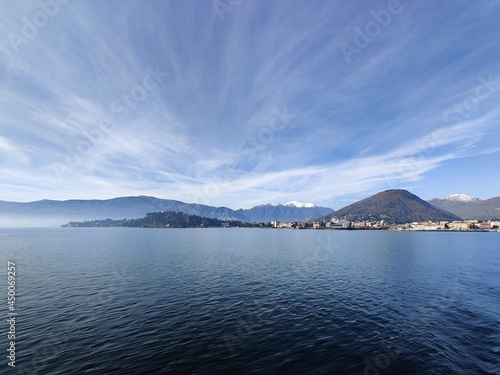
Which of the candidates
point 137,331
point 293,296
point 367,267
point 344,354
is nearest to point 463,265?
point 367,267

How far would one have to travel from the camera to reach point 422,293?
149 feet

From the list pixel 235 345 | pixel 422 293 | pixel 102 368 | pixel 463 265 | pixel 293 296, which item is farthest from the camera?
pixel 463 265

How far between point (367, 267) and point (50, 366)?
74.5 m

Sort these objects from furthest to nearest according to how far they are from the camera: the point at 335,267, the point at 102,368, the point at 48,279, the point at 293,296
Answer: the point at 335,267 → the point at 48,279 → the point at 293,296 → the point at 102,368

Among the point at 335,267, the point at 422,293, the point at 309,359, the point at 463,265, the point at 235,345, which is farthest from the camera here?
the point at 463,265

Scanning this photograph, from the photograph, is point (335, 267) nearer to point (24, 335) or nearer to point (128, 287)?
point (128, 287)

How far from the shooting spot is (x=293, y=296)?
42531mm

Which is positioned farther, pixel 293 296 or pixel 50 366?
pixel 293 296

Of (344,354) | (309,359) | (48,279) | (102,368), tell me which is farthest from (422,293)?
(48,279)

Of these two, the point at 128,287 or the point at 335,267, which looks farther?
the point at 335,267

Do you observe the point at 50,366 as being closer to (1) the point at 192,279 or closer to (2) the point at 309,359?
(2) the point at 309,359

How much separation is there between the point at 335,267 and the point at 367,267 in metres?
10.2

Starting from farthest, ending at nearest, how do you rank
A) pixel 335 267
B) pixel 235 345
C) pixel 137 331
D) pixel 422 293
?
pixel 335 267 < pixel 422 293 < pixel 137 331 < pixel 235 345

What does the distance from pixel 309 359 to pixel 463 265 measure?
85.3 meters
